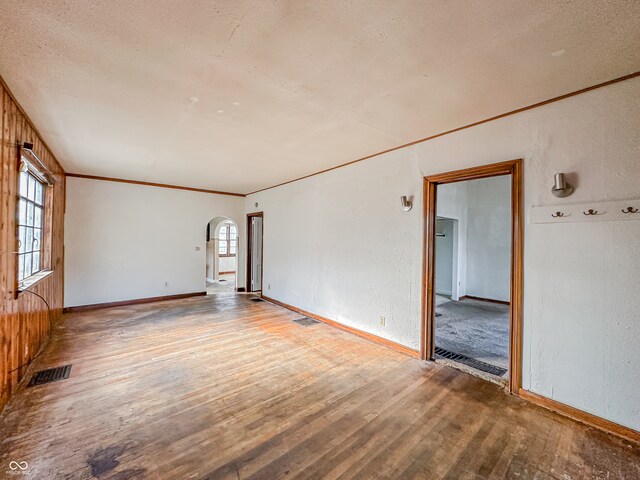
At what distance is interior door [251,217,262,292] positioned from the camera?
23.9 ft

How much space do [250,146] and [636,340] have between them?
3982mm

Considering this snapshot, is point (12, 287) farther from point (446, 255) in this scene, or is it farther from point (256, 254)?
point (446, 255)

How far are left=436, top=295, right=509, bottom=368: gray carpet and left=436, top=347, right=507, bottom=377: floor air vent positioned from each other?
3.7 inches

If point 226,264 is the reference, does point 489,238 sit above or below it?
above

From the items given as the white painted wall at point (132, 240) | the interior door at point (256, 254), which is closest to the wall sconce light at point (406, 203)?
the interior door at point (256, 254)

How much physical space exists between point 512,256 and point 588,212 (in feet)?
2.05

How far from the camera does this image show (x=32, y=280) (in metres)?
3.07

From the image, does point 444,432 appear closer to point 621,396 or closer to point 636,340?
point 621,396

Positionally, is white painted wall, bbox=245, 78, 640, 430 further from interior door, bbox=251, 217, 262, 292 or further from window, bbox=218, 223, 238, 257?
window, bbox=218, 223, 238, 257

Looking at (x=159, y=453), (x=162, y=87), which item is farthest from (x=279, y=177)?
(x=159, y=453)

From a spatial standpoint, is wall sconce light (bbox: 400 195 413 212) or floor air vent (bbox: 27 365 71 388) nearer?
floor air vent (bbox: 27 365 71 388)

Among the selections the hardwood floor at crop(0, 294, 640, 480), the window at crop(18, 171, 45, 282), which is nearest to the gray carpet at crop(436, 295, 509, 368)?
the hardwood floor at crop(0, 294, 640, 480)

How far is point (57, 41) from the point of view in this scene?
1.66 meters

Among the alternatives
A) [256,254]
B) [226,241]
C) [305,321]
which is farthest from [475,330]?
[226,241]
